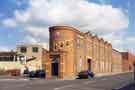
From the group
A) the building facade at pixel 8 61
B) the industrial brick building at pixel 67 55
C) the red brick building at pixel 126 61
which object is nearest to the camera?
the industrial brick building at pixel 67 55

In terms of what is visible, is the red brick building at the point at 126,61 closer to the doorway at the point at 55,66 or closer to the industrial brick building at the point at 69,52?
the industrial brick building at the point at 69,52

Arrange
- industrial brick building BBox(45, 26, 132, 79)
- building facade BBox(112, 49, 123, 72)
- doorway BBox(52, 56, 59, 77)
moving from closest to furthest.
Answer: doorway BBox(52, 56, 59, 77)
industrial brick building BBox(45, 26, 132, 79)
building facade BBox(112, 49, 123, 72)

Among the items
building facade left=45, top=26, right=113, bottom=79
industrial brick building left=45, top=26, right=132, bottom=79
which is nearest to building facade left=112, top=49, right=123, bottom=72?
industrial brick building left=45, top=26, right=132, bottom=79

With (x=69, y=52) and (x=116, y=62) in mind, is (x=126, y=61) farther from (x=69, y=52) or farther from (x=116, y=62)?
(x=69, y=52)

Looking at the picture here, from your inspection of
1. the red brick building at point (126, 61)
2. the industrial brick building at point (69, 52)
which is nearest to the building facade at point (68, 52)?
the industrial brick building at point (69, 52)

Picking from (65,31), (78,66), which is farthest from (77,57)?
(65,31)

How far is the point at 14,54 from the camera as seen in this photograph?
98.4 metres

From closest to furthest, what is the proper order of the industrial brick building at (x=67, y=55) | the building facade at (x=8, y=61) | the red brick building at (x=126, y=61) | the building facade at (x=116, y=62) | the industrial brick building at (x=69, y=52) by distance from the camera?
1. the industrial brick building at (x=69, y=52)
2. the industrial brick building at (x=67, y=55)
3. the building facade at (x=8, y=61)
4. the building facade at (x=116, y=62)
5. the red brick building at (x=126, y=61)

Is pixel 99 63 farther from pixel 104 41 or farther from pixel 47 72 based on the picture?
pixel 47 72

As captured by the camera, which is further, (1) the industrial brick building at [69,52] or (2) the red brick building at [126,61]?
(2) the red brick building at [126,61]

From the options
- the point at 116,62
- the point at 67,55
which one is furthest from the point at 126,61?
the point at 67,55

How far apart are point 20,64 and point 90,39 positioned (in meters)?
21.9

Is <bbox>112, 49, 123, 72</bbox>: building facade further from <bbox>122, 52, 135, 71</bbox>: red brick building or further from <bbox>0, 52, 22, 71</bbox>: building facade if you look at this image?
<bbox>0, 52, 22, 71</bbox>: building facade

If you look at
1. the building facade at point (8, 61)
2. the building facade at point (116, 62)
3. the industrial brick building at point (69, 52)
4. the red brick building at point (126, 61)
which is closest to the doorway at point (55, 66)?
the industrial brick building at point (69, 52)
